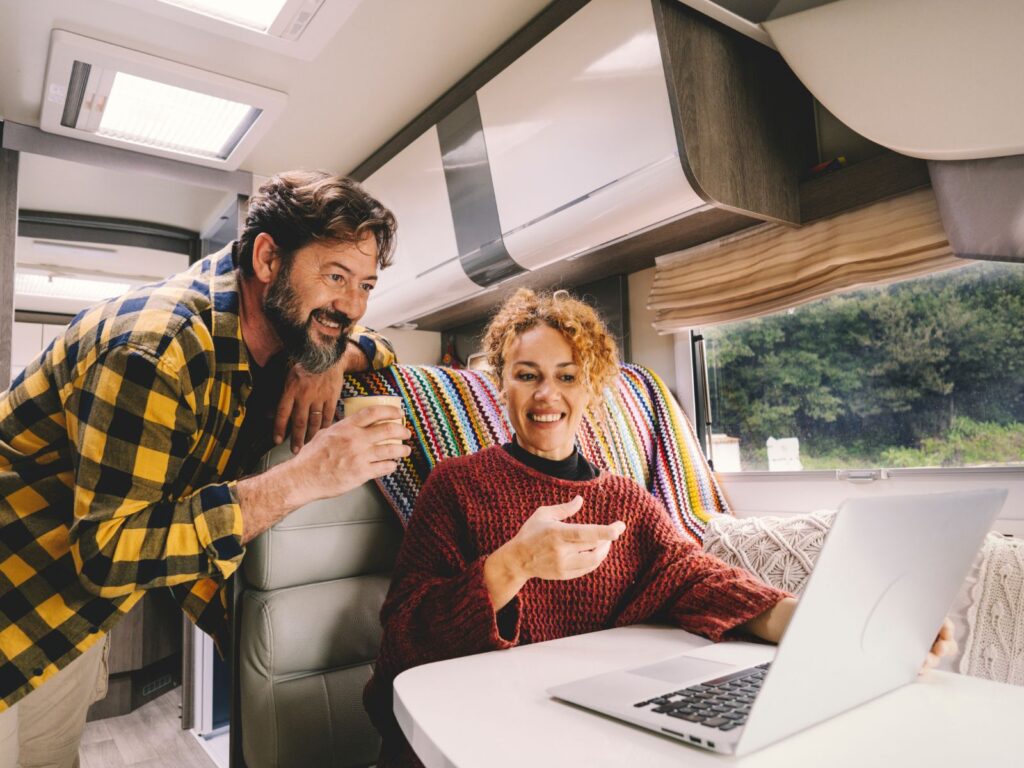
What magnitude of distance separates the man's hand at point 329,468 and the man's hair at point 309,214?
19.5 inches

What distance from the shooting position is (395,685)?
0.89 metres

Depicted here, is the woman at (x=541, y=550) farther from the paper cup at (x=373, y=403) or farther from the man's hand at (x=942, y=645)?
the paper cup at (x=373, y=403)

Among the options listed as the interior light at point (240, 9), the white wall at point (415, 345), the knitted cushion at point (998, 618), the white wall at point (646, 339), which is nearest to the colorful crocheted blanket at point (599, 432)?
the white wall at point (646, 339)

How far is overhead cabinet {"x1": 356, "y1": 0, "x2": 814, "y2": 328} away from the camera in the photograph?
5.68ft

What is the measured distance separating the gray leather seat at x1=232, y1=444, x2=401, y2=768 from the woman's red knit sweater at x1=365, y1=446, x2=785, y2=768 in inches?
11.5

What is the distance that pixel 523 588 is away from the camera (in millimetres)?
1323

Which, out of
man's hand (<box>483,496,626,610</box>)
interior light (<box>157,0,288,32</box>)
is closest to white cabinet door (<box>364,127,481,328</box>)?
interior light (<box>157,0,288,32</box>)

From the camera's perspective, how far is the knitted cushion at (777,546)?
5.55ft

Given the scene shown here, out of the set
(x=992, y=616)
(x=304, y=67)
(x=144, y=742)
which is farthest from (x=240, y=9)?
(x=144, y=742)

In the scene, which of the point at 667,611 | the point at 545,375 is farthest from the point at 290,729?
the point at 545,375

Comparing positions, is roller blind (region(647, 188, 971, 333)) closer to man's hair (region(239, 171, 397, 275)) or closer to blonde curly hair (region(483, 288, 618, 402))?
blonde curly hair (region(483, 288, 618, 402))

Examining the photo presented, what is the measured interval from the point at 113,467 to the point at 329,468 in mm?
337

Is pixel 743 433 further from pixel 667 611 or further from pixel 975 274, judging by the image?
pixel 667 611

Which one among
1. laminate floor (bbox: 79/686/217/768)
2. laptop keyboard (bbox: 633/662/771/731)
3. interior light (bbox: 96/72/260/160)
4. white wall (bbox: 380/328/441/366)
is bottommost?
laminate floor (bbox: 79/686/217/768)
